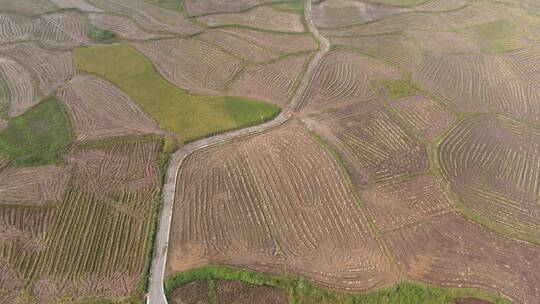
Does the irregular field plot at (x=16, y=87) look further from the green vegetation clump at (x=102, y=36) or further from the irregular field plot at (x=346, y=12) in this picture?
the irregular field plot at (x=346, y=12)

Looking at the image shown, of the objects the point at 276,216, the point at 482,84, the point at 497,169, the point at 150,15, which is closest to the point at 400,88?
the point at 482,84

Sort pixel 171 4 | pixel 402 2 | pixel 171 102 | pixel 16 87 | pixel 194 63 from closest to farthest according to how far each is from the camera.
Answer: pixel 171 102 < pixel 16 87 < pixel 194 63 < pixel 171 4 < pixel 402 2

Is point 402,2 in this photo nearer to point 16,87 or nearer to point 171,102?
point 171,102

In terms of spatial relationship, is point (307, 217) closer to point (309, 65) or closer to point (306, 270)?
point (306, 270)

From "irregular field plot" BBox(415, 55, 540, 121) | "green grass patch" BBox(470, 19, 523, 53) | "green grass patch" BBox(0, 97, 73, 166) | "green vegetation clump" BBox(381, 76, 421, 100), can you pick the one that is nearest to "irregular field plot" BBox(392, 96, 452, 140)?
"green vegetation clump" BBox(381, 76, 421, 100)

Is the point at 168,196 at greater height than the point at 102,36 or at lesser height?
lesser

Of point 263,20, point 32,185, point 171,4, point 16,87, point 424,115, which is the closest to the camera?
point 32,185

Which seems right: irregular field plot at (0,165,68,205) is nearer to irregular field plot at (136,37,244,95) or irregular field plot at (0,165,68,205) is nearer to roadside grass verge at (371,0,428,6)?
irregular field plot at (136,37,244,95)
